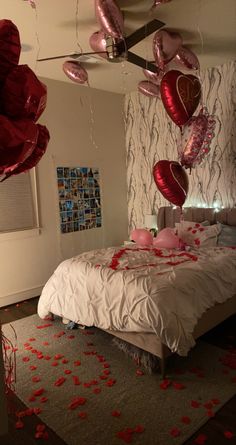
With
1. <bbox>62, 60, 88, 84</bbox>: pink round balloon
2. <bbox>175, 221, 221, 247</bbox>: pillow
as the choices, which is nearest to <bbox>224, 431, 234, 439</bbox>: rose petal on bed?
<bbox>175, 221, 221, 247</bbox>: pillow

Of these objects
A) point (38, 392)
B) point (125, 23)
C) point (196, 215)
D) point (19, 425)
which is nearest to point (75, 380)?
point (38, 392)

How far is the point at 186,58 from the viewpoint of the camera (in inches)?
108

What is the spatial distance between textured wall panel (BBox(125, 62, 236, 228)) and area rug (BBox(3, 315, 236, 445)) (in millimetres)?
2083

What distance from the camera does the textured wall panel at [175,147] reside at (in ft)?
12.5

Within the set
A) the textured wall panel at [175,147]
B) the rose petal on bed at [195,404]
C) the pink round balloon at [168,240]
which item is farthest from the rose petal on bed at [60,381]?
the textured wall panel at [175,147]

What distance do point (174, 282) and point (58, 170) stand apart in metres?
2.52

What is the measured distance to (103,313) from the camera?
247 centimetres

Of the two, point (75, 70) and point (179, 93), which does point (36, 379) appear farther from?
point (75, 70)

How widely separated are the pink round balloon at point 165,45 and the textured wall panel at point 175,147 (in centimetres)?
150

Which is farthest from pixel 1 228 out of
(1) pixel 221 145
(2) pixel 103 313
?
(1) pixel 221 145

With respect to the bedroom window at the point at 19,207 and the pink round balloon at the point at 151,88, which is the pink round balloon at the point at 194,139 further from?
the bedroom window at the point at 19,207

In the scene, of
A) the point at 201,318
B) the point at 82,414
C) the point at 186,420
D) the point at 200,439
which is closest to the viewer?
→ the point at 200,439

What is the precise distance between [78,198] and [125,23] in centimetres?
230

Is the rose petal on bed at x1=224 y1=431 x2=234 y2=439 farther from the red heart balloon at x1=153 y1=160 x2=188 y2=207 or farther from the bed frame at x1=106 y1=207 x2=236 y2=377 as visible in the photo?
the red heart balloon at x1=153 y1=160 x2=188 y2=207
